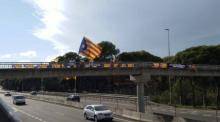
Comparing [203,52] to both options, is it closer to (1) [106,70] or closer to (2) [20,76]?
(1) [106,70]

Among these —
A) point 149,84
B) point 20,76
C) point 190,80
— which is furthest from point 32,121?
point 149,84

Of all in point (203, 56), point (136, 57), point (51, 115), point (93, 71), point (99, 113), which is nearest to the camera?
point (99, 113)

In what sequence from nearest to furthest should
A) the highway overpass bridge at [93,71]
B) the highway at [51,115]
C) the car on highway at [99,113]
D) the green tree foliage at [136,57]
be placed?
the car on highway at [99,113] → the highway at [51,115] → the highway overpass bridge at [93,71] → the green tree foliage at [136,57]

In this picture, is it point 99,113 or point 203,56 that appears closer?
point 99,113

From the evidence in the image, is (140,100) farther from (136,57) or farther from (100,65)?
(136,57)

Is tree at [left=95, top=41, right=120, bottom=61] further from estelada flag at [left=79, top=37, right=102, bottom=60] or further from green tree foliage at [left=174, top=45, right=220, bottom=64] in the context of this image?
estelada flag at [left=79, top=37, right=102, bottom=60]

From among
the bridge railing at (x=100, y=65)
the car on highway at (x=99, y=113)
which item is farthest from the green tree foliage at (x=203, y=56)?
the car on highway at (x=99, y=113)

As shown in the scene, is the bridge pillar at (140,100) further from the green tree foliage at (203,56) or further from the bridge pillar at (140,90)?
the green tree foliage at (203,56)

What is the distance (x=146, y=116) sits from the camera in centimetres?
3766

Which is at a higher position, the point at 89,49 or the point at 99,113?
the point at 89,49

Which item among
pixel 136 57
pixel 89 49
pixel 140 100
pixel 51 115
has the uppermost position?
pixel 136 57

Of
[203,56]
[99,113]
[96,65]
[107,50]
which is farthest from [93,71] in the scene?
[107,50]

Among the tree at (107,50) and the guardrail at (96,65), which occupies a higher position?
the tree at (107,50)

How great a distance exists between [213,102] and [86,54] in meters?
32.2
